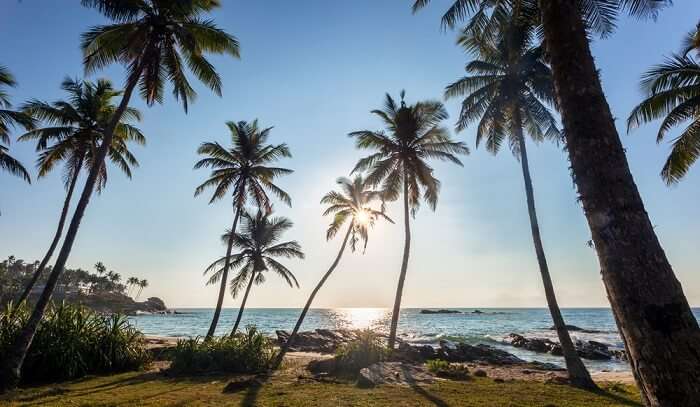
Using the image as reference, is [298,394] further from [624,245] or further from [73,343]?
[624,245]

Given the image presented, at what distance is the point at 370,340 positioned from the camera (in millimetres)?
15109

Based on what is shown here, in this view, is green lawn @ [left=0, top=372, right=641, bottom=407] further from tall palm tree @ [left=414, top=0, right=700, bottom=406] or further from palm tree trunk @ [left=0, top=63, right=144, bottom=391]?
tall palm tree @ [left=414, top=0, right=700, bottom=406]

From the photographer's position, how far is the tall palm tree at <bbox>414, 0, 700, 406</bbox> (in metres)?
2.37

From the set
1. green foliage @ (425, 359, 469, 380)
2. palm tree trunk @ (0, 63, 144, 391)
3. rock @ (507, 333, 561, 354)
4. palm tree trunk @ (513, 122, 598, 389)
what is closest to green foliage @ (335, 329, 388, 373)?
green foliage @ (425, 359, 469, 380)

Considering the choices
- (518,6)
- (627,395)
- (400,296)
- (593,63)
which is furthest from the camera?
(400,296)

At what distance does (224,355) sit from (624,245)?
14721mm

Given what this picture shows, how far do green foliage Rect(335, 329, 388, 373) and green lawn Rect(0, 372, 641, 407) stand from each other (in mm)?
2506

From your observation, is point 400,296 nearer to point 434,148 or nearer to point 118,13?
point 434,148

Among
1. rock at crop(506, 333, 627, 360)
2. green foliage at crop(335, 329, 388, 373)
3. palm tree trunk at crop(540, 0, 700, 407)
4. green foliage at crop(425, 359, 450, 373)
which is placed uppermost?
palm tree trunk at crop(540, 0, 700, 407)

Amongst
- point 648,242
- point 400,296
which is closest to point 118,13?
point 648,242

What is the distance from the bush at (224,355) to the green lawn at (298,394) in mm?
1516

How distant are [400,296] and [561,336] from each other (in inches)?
304

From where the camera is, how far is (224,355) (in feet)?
46.8

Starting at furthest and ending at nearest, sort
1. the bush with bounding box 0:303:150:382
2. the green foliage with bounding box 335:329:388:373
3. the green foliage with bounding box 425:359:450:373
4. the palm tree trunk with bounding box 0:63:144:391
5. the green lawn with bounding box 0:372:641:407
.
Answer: the green foliage with bounding box 335:329:388:373 < the green foliage with bounding box 425:359:450:373 < the bush with bounding box 0:303:150:382 < the palm tree trunk with bounding box 0:63:144:391 < the green lawn with bounding box 0:372:641:407
